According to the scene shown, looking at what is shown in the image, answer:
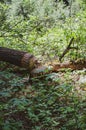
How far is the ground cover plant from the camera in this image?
4145 millimetres

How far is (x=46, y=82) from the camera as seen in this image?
5965 millimetres

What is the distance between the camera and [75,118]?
4.15 m

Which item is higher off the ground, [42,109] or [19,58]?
[19,58]

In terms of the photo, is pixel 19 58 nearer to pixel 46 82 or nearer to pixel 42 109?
pixel 46 82

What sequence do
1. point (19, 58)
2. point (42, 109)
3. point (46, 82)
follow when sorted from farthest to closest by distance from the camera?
point (19, 58)
point (46, 82)
point (42, 109)

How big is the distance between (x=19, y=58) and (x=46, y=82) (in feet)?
4.00

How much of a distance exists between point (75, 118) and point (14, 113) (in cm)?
101

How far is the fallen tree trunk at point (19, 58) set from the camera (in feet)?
22.1

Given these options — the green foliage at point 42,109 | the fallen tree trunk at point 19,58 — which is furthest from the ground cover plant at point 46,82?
the fallen tree trunk at point 19,58

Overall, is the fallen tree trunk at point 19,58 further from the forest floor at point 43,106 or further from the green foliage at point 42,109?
the green foliage at point 42,109

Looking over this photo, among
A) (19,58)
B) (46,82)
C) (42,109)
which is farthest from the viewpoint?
(19,58)

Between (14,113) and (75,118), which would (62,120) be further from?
(14,113)

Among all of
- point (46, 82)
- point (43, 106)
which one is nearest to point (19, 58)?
point (46, 82)

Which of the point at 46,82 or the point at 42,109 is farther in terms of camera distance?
the point at 46,82
